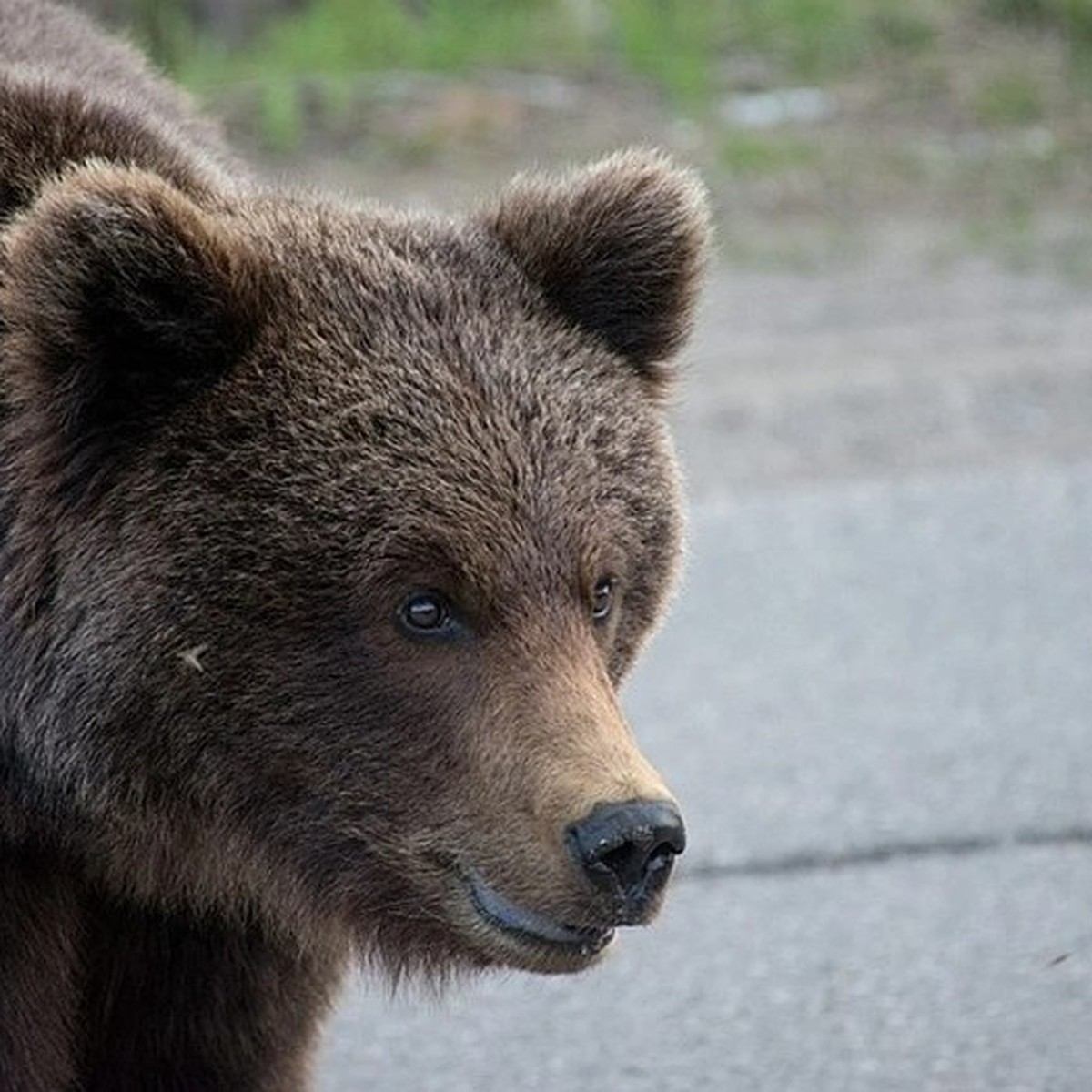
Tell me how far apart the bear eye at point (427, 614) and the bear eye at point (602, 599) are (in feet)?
0.74

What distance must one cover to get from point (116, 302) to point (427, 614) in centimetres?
62

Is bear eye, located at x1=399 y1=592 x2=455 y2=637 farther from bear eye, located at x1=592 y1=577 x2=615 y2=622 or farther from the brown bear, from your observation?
bear eye, located at x1=592 y1=577 x2=615 y2=622

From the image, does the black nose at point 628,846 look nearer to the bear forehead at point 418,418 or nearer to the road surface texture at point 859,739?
the bear forehead at point 418,418

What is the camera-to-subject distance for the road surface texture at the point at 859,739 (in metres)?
5.12

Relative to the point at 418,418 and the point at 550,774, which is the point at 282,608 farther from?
the point at 550,774

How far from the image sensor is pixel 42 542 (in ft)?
12.8

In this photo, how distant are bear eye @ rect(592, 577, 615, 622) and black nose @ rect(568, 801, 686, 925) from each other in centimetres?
47

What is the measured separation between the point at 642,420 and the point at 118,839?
3.33 feet

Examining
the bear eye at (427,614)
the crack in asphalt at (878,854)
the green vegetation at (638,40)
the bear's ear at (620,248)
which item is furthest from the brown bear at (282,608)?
the green vegetation at (638,40)

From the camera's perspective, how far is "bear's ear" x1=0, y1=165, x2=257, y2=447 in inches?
150

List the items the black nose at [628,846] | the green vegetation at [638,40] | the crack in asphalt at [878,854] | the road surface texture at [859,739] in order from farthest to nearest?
the green vegetation at [638,40] < the crack in asphalt at [878,854] < the road surface texture at [859,739] < the black nose at [628,846]

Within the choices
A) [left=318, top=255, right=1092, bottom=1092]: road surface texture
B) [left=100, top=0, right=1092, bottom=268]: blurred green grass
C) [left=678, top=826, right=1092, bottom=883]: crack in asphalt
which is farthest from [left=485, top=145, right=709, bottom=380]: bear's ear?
[left=100, top=0, right=1092, bottom=268]: blurred green grass

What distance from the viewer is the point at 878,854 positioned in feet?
19.6

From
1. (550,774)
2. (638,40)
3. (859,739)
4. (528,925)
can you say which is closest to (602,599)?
(550,774)
